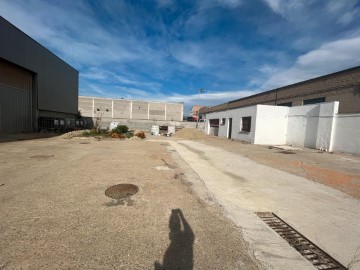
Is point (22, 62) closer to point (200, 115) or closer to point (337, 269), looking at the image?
point (337, 269)

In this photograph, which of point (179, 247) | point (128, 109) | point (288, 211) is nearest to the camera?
point (179, 247)

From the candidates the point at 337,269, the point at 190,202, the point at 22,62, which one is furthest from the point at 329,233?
the point at 22,62

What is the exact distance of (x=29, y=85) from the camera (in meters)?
22.4

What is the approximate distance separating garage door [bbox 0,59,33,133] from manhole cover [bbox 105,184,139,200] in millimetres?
20226

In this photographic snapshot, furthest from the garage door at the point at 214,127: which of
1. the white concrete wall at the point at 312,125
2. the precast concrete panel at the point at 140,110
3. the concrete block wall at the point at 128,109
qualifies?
the precast concrete panel at the point at 140,110

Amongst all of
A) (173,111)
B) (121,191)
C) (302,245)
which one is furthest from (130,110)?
(302,245)

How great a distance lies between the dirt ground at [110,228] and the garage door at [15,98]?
1786 centimetres

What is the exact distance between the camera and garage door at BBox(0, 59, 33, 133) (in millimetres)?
18656

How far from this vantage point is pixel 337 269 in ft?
8.73

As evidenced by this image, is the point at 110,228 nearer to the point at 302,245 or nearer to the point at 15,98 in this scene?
the point at 302,245

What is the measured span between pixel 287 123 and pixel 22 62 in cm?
2911

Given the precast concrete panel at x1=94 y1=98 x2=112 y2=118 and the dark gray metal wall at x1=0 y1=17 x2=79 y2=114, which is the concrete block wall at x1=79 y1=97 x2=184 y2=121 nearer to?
the precast concrete panel at x1=94 y1=98 x2=112 y2=118

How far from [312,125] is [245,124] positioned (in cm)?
688

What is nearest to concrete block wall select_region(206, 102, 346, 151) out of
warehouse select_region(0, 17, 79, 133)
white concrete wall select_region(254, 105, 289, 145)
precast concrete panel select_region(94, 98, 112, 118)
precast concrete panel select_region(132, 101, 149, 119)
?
white concrete wall select_region(254, 105, 289, 145)
